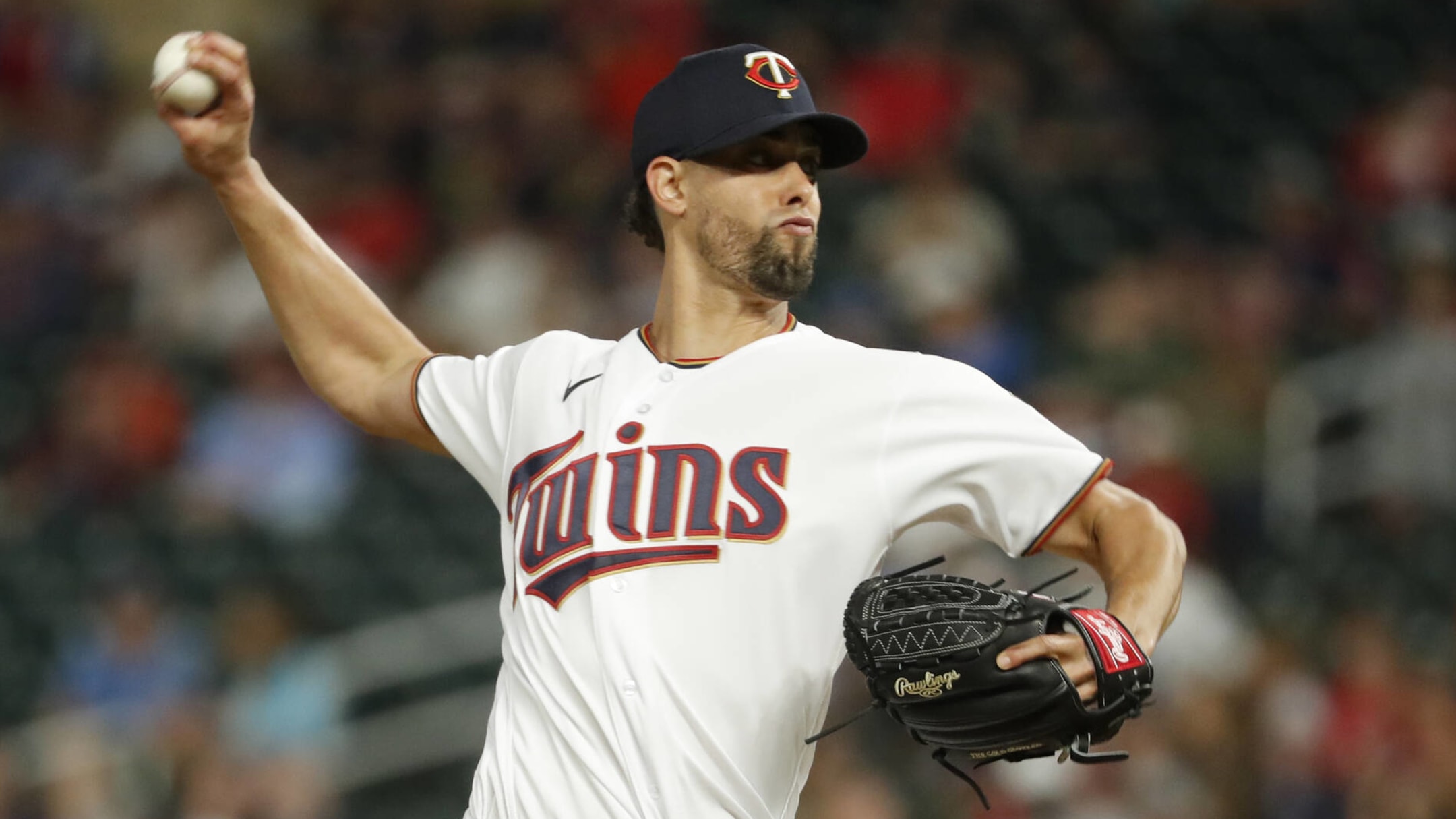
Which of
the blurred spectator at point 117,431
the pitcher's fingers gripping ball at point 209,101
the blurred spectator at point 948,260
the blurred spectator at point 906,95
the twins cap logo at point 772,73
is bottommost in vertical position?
the blurred spectator at point 117,431

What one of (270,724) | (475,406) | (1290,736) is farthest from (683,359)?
(270,724)

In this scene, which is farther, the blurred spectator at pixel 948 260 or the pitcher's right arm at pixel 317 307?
the blurred spectator at pixel 948 260

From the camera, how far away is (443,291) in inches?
309

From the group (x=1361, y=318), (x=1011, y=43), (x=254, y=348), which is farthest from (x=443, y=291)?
(x=1361, y=318)

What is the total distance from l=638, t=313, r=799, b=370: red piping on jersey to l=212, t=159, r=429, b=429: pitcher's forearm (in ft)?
1.61

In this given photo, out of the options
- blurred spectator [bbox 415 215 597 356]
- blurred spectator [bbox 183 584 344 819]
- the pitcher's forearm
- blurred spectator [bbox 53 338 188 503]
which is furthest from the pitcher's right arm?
blurred spectator [bbox 53 338 188 503]

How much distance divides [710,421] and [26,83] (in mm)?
7501

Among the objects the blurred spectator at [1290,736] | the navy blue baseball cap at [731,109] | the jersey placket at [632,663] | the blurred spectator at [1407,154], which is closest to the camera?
the jersey placket at [632,663]

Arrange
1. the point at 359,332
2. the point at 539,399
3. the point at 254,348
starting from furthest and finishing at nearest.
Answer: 1. the point at 254,348
2. the point at 359,332
3. the point at 539,399

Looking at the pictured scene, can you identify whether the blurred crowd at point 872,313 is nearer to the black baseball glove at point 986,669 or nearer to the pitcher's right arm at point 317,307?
the pitcher's right arm at point 317,307

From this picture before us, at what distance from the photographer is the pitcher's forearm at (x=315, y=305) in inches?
133

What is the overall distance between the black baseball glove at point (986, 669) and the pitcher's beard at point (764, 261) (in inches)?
25.8

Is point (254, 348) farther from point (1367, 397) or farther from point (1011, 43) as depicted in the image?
point (1367, 397)

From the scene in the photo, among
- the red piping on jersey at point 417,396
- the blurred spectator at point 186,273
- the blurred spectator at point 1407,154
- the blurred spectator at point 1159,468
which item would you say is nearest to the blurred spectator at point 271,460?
the blurred spectator at point 186,273
